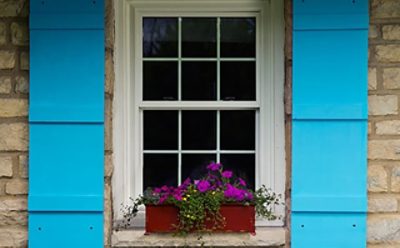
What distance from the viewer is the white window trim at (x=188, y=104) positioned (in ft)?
12.0

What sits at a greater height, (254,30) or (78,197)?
(254,30)

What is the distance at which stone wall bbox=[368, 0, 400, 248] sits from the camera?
11.2ft

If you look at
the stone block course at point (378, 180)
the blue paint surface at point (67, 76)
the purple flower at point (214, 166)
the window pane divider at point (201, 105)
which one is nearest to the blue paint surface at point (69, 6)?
the blue paint surface at point (67, 76)

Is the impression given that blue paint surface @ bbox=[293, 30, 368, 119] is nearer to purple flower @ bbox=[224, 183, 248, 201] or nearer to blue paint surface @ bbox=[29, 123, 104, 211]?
purple flower @ bbox=[224, 183, 248, 201]

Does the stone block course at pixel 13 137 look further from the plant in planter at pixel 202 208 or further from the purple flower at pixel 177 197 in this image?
the purple flower at pixel 177 197

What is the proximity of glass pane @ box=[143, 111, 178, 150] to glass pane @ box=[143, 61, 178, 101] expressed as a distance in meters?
0.11

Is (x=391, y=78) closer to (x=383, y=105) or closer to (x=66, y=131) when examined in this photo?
(x=383, y=105)

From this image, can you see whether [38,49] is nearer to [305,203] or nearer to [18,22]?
[18,22]

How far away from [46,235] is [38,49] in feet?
3.49

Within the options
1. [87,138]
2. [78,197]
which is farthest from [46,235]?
[87,138]

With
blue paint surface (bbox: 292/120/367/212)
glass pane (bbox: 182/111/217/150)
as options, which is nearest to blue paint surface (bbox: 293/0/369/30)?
blue paint surface (bbox: 292/120/367/212)

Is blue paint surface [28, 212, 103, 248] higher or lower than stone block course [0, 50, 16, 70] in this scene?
lower

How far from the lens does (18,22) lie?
3.51 metres

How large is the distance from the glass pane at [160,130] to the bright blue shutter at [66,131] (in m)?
0.44
